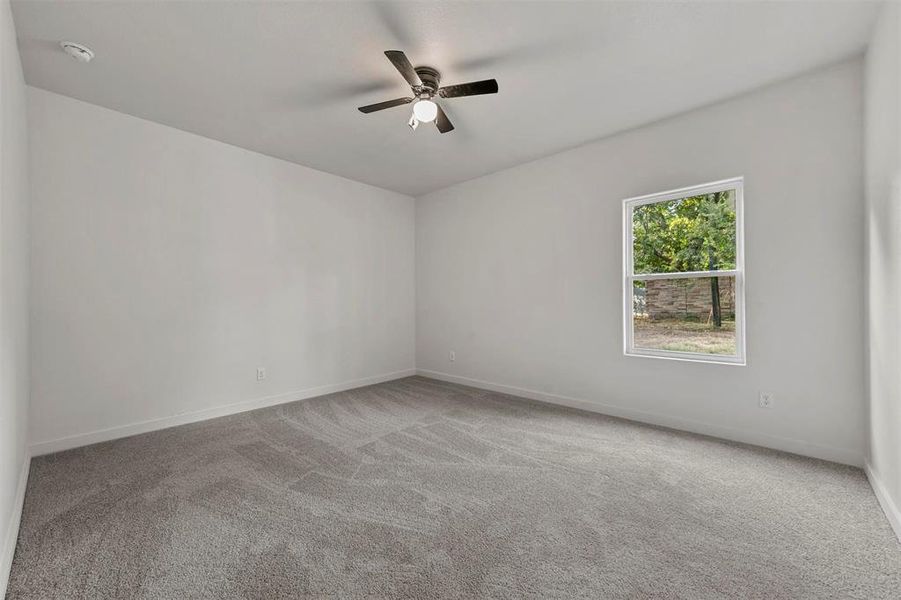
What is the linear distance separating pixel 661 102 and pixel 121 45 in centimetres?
378

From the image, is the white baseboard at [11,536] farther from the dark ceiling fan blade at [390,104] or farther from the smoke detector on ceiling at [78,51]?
the dark ceiling fan blade at [390,104]

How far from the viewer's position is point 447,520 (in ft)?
6.41

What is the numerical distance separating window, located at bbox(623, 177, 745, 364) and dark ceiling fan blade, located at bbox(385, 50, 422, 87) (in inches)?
93.5

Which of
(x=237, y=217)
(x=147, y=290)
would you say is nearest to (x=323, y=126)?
(x=237, y=217)

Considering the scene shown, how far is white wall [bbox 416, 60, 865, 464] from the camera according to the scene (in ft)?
8.49

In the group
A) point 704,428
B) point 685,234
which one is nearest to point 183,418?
point 704,428

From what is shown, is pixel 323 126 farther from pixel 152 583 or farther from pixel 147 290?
pixel 152 583

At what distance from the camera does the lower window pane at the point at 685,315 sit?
10.2 ft

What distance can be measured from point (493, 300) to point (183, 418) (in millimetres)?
3394

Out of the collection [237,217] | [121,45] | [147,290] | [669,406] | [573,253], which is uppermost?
[121,45]

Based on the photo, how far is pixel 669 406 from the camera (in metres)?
3.31

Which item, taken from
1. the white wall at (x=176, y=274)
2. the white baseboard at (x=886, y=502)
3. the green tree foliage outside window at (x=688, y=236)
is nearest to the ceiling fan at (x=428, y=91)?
the white wall at (x=176, y=274)

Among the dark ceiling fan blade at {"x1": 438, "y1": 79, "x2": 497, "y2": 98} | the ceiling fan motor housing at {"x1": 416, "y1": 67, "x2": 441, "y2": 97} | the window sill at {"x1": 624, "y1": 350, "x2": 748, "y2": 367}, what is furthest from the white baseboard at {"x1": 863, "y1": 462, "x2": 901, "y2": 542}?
the ceiling fan motor housing at {"x1": 416, "y1": 67, "x2": 441, "y2": 97}

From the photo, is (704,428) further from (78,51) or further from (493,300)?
(78,51)
